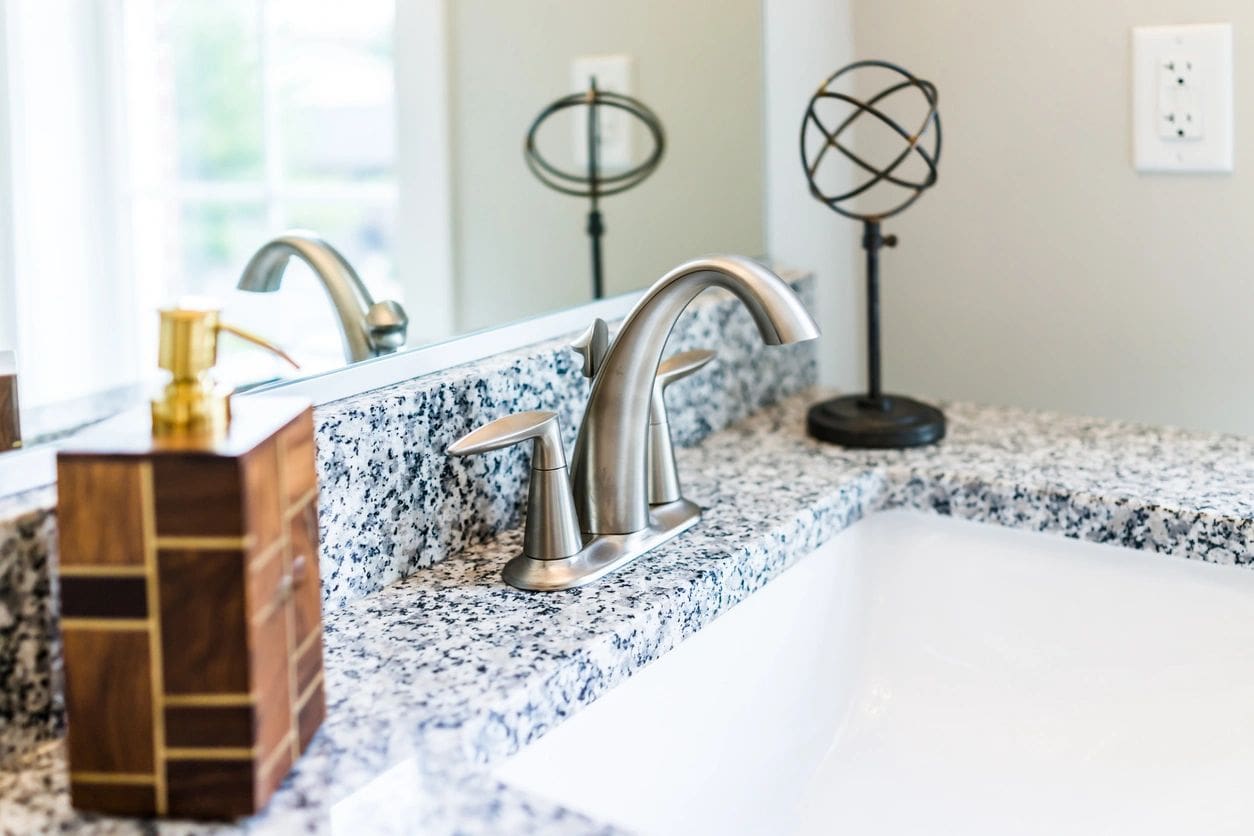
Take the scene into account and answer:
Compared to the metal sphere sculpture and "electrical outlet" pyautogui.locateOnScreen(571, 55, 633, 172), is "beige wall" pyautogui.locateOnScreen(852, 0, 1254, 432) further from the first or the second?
"electrical outlet" pyautogui.locateOnScreen(571, 55, 633, 172)

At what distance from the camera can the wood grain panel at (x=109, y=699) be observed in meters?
0.57

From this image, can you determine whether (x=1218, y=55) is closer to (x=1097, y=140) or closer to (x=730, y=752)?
(x=1097, y=140)

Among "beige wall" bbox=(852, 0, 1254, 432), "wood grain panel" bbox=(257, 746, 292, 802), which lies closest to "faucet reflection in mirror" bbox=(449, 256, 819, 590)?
"wood grain panel" bbox=(257, 746, 292, 802)

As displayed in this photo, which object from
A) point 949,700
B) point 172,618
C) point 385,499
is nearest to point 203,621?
point 172,618

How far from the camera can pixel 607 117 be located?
1.17 meters

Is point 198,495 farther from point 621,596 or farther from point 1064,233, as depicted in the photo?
point 1064,233

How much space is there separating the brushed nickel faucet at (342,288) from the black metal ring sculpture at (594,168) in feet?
0.81

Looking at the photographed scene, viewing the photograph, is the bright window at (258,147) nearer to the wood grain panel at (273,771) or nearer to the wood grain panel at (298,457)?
the wood grain panel at (298,457)

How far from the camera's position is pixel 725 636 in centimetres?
89

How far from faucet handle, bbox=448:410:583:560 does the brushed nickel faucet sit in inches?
4.1

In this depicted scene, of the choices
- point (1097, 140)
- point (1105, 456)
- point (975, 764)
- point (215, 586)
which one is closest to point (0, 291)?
point (215, 586)

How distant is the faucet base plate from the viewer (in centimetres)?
84

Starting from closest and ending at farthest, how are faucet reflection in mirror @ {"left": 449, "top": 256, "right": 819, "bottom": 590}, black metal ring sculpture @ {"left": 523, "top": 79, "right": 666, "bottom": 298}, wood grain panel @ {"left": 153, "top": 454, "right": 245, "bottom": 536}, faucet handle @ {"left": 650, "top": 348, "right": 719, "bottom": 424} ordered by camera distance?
wood grain panel @ {"left": 153, "top": 454, "right": 245, "bottom": 536}, faucet reflection in mirror @ {"left": 449, "top": 256, "right": 819, "bottom": 590}, faucet handle @ {"left": 650, "top": 348, "right": 719, "bottom": 424}, black metal ring sculpture @ {"left": 523, "top": 79, "right": 666, "bottom": 298}

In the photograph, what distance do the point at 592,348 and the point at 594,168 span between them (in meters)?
0.31
